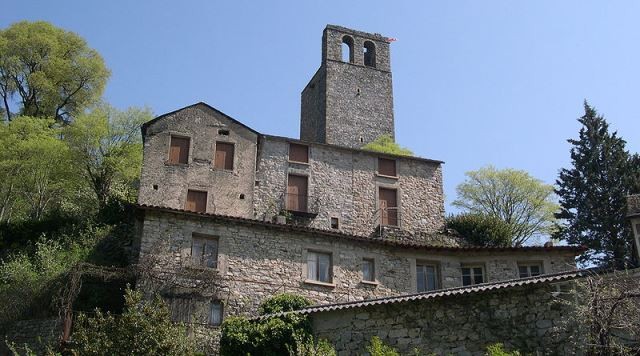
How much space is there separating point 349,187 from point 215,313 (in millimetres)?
11443

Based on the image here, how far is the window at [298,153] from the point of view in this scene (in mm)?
31484

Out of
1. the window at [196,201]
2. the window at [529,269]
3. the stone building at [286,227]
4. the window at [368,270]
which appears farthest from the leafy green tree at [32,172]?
the window at [529,269]

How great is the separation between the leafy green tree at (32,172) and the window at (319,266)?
45.2 ft

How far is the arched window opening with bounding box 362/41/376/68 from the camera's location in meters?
50.3

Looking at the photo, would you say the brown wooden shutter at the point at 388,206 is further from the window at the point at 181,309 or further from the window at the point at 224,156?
the window at the point at 181,309

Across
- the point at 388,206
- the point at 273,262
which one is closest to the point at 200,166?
the point at 273,262

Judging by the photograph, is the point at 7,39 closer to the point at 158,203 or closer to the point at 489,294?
the point at 158,203

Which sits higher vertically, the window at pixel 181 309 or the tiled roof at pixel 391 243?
the tiled roof at pixel 391 243

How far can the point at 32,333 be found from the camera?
20.2 m

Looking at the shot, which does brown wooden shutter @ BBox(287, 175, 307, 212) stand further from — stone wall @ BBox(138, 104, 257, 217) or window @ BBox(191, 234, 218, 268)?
window @ BBox(191, 234, 218, 268)

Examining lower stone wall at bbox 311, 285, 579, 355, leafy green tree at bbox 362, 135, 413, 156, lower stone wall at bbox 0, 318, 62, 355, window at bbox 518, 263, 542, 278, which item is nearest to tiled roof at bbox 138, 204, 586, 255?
window at bbox 518, 263, 542, 278

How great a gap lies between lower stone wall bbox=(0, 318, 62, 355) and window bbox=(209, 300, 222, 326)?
419 centimetres

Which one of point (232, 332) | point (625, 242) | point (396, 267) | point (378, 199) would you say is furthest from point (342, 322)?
point (625, 242)

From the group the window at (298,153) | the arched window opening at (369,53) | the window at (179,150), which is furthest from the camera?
the arched window opening at (369,53)
